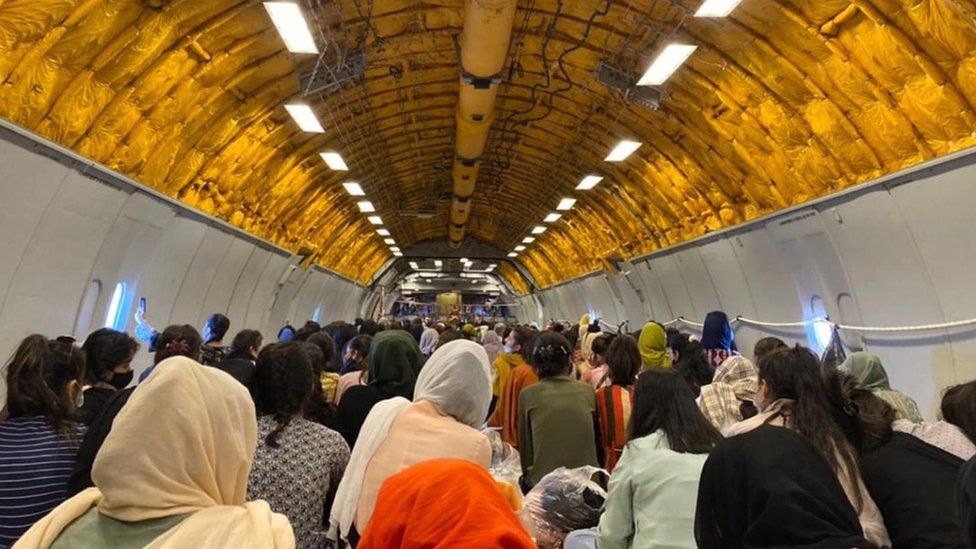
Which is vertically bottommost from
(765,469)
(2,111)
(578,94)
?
(765,469)

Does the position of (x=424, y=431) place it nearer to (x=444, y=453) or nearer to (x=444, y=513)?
(x=444, y=453)

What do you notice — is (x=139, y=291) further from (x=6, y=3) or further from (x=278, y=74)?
(x=6, y=3)

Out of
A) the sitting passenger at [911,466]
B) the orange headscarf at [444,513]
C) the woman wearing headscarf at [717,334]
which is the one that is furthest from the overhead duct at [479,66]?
the orange headscarf at [444,513]

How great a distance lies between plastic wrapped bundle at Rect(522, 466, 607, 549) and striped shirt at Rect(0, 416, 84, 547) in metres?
2.04

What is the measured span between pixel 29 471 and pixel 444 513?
2110mm

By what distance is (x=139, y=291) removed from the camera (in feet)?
30.4

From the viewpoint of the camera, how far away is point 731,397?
4934mm

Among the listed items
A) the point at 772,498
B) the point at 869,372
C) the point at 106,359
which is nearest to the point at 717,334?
the point at 869,372

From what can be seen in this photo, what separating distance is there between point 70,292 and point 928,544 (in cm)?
812

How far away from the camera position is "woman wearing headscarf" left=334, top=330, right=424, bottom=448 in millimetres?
4355

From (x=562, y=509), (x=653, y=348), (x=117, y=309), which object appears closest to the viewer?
(x=562, y=509)

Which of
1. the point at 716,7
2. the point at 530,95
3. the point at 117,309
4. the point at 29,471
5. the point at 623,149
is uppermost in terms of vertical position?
the point at 530,95

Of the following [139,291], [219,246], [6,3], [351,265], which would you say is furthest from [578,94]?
[351,265]

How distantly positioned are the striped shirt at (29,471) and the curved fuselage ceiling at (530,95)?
4.01 metres
